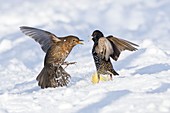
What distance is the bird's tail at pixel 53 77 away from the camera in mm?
7723

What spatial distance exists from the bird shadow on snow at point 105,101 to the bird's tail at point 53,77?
1.67 m

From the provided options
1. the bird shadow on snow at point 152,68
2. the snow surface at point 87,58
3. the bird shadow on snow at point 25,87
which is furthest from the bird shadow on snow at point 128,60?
the bird shadow on snow at point 25,87

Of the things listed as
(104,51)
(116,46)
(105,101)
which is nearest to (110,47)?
(104,51)

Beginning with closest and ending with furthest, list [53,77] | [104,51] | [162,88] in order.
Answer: [162,88], [104,51], [53,77]

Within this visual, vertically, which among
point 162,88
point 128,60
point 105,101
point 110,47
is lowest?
point 105,101

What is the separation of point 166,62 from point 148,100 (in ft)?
13.3

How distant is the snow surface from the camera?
5912 millimetres

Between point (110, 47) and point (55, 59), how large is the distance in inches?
27.8

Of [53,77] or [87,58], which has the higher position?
[87,58]

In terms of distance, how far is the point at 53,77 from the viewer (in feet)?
25.4

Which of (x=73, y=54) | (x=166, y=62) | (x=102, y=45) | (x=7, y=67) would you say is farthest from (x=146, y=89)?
(x=73, y=54)

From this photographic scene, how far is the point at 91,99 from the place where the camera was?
19.6 feet

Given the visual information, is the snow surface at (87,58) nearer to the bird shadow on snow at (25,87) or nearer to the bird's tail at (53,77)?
the bird shadow on snow at (25,87)

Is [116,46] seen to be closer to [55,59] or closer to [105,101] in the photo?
[55,59]
